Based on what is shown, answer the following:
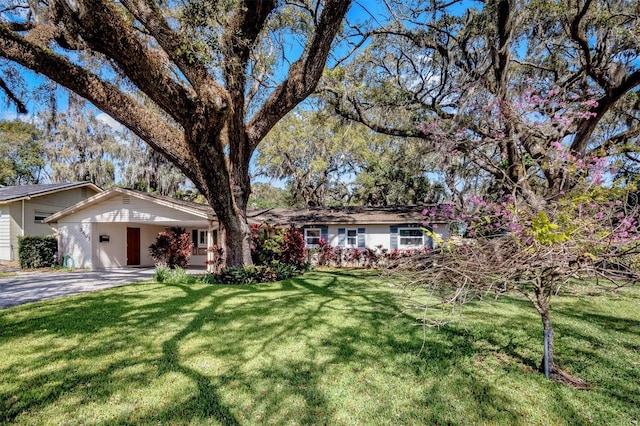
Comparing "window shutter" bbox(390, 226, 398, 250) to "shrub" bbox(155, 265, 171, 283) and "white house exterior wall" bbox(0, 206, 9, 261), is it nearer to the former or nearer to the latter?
"shrub" bbox(155, 265, 171, 283)

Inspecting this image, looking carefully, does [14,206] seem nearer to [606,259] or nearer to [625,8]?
[606,259]

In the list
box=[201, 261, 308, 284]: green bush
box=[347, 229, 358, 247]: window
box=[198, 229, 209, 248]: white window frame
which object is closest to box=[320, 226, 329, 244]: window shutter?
box=[347, 229, 358, 247]: window

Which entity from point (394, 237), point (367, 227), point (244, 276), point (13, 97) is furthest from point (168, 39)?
point (394, 237)

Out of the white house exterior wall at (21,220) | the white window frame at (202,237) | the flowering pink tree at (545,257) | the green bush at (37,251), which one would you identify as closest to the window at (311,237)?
the white window frame at (202,237)

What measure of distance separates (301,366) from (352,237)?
12828 mm

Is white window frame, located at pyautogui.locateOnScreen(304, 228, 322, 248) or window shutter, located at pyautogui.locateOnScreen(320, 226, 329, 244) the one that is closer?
window shutter, located at pyautogui.locateOnScreen(320, 226, 329, 244)

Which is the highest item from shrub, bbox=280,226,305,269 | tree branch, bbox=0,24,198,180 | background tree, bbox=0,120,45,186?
background tree, bbox=0,120,45,186

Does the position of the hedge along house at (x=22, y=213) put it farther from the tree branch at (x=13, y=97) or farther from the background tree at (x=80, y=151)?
the tree branch at (x=13, y=97)

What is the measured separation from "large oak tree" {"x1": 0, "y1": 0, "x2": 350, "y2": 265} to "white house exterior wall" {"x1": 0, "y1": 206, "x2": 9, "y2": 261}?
10542 millimetres

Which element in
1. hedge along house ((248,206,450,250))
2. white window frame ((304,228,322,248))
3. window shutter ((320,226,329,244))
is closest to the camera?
hedge along house ((248,206,450,250))

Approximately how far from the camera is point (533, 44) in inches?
399

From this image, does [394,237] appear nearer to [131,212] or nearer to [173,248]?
[173,248]

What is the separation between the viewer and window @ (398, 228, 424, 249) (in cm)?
1587

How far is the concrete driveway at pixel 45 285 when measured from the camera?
7.91 m
